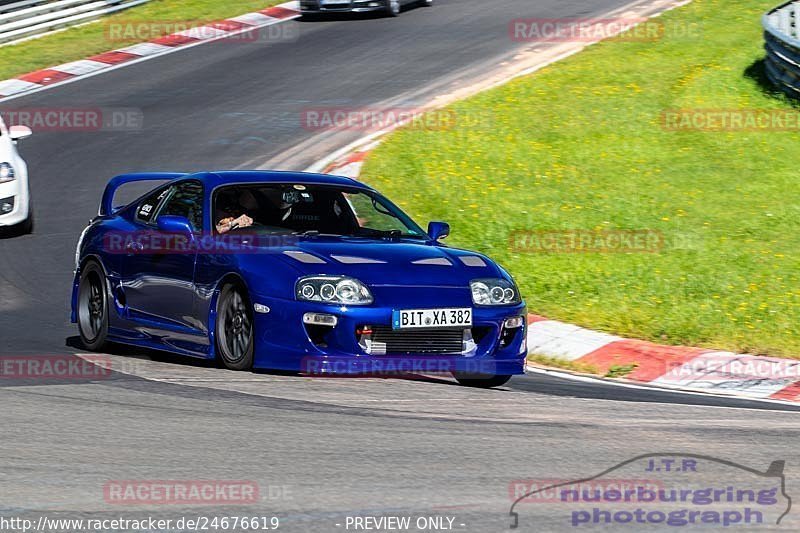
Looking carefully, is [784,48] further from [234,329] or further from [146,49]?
[234,329]

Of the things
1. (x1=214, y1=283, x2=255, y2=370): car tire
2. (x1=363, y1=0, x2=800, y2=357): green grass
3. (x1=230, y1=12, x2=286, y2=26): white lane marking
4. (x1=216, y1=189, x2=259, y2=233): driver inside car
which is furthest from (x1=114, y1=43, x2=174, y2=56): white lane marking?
(x1=214, y1=283, x2=255, y2=370): car tire

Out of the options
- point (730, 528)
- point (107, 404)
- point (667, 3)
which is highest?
point (730, 528)

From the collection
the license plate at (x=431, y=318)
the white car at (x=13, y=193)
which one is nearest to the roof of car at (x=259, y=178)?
the license plate at (x=431, y=318)

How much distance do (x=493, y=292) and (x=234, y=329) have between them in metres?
1.56

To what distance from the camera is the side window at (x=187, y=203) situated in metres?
9.27

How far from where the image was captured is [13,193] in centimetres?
1402

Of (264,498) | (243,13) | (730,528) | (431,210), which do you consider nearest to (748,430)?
(730,528)

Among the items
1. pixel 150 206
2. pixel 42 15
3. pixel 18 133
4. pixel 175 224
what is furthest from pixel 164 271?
pixel 42 15

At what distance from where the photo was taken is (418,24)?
1033 inches

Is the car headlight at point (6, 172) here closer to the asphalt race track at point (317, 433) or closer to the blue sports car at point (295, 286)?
the asphalt race track at point (317, 433)

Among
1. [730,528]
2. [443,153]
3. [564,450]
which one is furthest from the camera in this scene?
[443,153]

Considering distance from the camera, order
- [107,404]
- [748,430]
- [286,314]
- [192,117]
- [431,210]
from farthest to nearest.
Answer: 1. [192,117]
2. [431,210]
3. [286,314]
4. [107,404]
5. [748,430]

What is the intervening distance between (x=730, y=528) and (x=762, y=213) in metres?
10.2

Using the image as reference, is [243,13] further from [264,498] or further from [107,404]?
[264,498]
